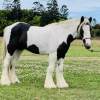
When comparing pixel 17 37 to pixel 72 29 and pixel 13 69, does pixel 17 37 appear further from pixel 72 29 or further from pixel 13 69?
pixel 72 29

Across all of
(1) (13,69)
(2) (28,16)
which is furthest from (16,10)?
(1) (13,69)

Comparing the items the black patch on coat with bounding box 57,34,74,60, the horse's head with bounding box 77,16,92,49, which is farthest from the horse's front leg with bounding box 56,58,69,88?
the horse's head with bounding box 77,16,92,49

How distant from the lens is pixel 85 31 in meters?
8.55

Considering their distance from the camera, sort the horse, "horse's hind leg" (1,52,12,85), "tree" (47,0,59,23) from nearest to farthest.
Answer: the horse, "horse's hind leg" (1,52,12,85), "tree" (47,0,59,23)

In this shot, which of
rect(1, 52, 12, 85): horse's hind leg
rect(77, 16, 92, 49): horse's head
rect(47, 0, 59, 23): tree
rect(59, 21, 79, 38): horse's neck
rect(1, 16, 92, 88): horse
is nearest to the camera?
rect(77, 16, 92, 49): horse's head

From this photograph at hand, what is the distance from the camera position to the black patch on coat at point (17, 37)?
941cm

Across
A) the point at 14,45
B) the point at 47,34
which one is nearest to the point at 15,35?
the point at 14,45

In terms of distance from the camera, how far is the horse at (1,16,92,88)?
8.75m

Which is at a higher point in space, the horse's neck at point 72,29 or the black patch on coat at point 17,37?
the horse's neck at point 72,29

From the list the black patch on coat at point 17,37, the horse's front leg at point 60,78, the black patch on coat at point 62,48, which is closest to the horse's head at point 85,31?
the black patch on coat at point 62,48

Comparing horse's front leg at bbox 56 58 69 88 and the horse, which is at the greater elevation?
the horse

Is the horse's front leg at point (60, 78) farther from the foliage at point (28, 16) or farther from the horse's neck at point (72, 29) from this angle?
the foliage at point (28, 16)

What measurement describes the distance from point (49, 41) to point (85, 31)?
1253 millimetres

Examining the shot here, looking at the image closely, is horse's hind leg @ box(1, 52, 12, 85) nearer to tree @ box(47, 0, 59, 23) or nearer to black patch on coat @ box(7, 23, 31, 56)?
black patch on coat @ box(7, 23, 31, 56)
